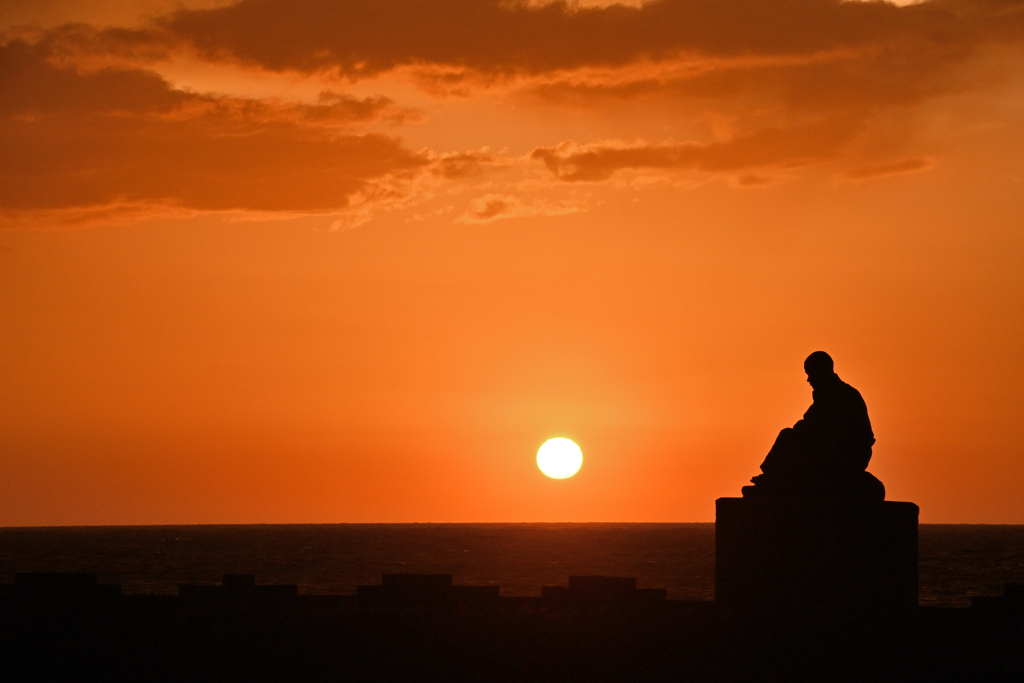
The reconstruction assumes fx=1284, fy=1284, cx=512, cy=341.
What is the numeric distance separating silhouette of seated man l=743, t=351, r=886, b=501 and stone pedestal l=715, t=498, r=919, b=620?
0.32 metres

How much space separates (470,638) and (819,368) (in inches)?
170

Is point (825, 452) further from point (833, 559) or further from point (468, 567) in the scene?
point (468, 567)

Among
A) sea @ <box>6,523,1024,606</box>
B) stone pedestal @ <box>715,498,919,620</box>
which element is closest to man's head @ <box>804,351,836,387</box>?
stone pedestal @ <box>715,498,919,620</box>

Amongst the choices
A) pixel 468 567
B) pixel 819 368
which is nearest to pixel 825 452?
pixel 819 368

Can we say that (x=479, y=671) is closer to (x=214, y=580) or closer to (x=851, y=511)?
(x=851, y=511)

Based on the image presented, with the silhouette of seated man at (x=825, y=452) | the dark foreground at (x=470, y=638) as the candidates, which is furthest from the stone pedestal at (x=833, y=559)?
the silhouette of seated man at (x=825, y=452)

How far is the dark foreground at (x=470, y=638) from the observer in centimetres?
1002

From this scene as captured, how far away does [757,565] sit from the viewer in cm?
1184

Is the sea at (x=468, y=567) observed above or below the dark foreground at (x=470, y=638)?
above

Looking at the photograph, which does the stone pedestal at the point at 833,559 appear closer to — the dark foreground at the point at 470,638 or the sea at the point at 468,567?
the dark foreground at the point at 470,638

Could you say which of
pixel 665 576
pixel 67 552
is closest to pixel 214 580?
pixel 665 576

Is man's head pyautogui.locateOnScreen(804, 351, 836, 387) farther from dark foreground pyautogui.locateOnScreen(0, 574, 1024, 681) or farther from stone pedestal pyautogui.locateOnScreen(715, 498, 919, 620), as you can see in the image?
dark foreground pyautogui.locateOnScreen(0, 574, 1024, 681)

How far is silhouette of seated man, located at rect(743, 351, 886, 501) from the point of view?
12.0 meters

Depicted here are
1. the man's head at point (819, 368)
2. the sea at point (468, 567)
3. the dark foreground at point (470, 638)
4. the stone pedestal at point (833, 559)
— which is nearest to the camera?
the dark foreground at point (470, 638)
